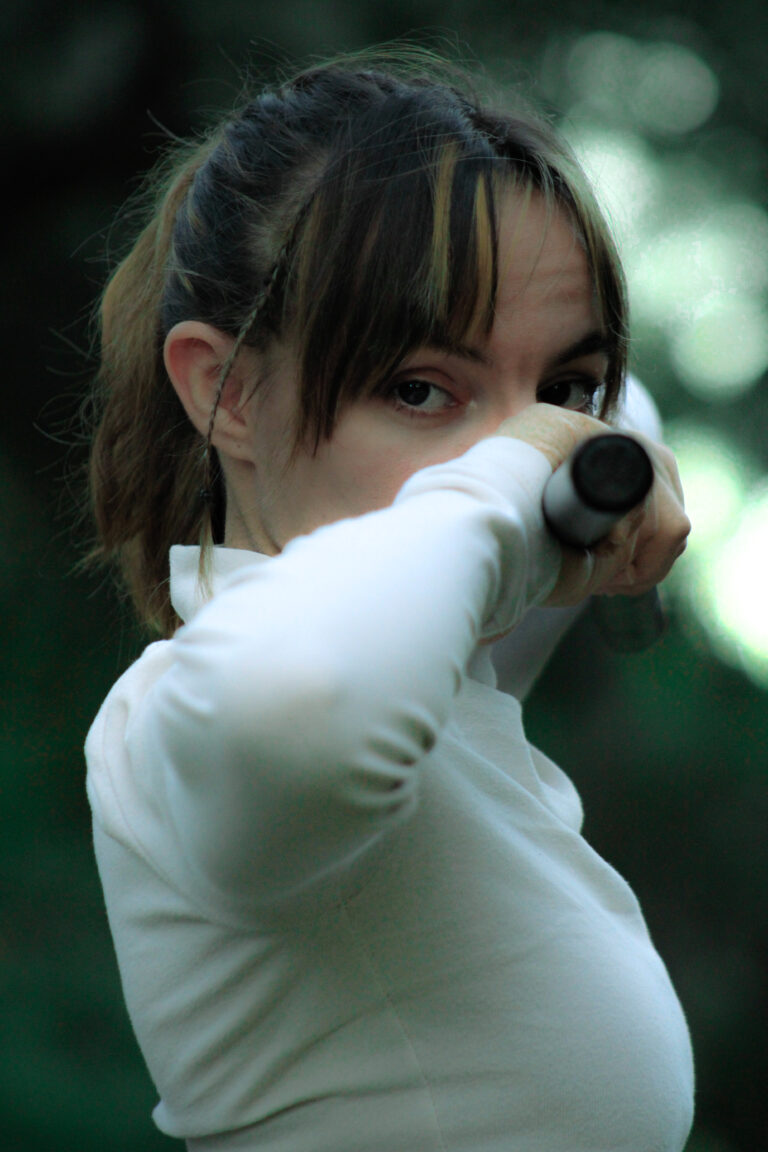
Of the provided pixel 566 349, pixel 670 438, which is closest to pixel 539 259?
pixel 566 349

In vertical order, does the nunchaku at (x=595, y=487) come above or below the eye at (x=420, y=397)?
above

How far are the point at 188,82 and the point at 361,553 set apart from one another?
4.92ft

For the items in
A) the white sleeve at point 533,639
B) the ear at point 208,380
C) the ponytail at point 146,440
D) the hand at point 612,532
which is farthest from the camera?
the white sleeve at point 533,639

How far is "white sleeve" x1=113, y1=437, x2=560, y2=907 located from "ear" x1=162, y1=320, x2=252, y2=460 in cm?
32

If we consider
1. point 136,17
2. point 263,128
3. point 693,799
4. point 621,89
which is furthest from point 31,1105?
point 621,89

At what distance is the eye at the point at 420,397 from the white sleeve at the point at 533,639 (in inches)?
12.8

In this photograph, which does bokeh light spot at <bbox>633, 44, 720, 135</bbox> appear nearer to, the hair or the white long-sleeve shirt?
the hair

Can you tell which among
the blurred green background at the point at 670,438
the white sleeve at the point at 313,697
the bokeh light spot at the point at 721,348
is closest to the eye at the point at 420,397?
the white sleeve at the point at 313,697

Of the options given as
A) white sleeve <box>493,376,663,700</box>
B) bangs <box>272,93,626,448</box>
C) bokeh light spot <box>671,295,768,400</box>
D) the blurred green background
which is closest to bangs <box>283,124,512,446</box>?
bangs <box>272,93,626,448</box>

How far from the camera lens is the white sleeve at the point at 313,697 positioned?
37cm

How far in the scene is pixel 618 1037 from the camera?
0.57 m

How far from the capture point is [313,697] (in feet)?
1.22

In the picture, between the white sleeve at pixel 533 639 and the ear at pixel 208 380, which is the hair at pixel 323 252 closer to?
the ear at pixel 208 380

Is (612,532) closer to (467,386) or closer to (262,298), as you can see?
(467,386)
